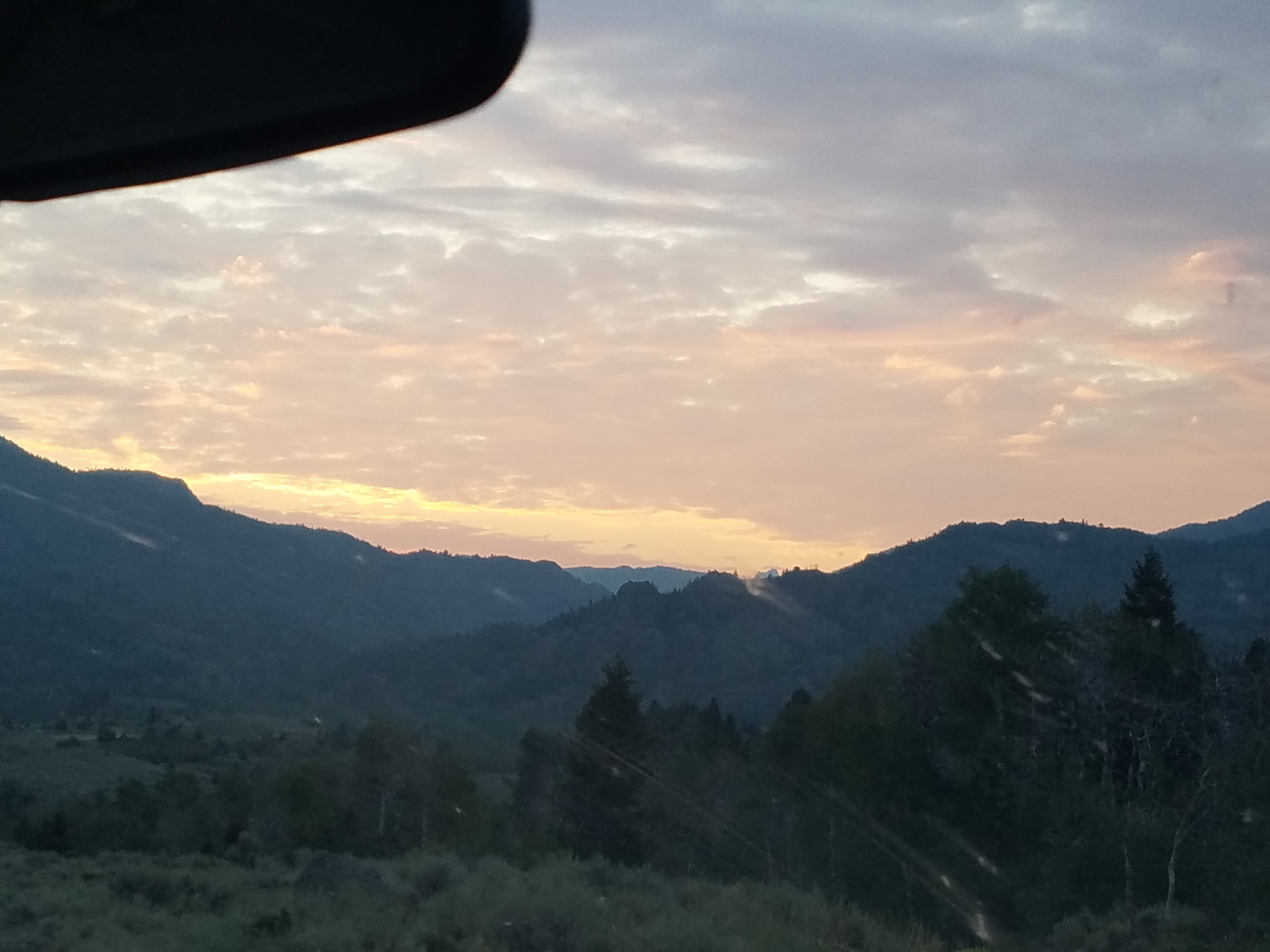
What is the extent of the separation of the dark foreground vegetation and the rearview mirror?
11352mm

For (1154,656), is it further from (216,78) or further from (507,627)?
(507,627)

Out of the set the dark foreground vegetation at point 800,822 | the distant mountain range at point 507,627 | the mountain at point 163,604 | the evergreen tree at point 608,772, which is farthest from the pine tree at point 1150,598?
the mountain at point 163,604

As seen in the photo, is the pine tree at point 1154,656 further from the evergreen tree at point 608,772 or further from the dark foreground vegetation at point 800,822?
the evergreen tree at point 608,772

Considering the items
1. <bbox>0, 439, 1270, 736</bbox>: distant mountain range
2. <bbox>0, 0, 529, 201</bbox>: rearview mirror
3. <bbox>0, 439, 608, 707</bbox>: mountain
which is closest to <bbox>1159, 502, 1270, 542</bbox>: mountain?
<bbox>0, 439, 1270, 736</bbox>: distant mountain range

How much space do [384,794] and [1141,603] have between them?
2358 cm

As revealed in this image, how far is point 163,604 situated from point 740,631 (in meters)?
81.2

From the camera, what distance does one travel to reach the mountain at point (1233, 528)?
99.5 m

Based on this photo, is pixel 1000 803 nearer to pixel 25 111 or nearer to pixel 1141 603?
pixel 1141 603

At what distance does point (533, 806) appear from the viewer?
4375 centimetres

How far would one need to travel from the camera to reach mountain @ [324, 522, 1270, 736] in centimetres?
7494

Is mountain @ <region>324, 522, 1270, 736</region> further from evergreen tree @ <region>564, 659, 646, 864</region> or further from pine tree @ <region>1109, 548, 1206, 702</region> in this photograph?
pine tree @ <region>1109, 548, 1206, 702</region>

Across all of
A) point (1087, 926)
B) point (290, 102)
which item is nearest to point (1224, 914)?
point (1087, 926)

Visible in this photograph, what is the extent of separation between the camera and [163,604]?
504ft

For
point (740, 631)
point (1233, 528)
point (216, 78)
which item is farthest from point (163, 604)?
point (216, 78)
